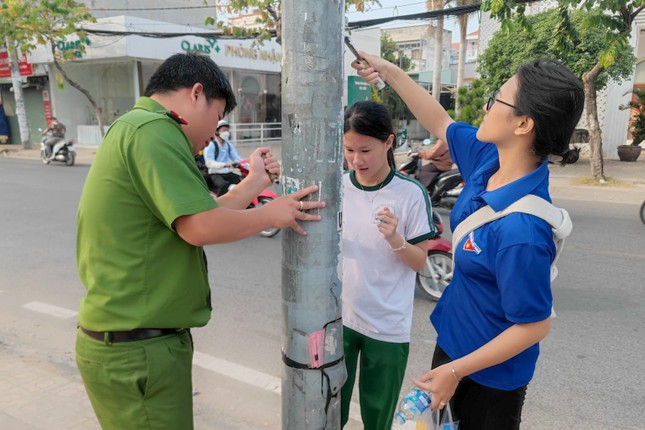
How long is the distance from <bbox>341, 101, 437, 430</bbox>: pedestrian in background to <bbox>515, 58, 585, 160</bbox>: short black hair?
72 cm

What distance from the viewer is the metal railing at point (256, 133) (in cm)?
2228

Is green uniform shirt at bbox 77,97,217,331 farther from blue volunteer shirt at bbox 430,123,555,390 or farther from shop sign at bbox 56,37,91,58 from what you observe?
shop sign at bbox 56,37,91,58

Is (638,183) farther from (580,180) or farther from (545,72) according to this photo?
(545,72)

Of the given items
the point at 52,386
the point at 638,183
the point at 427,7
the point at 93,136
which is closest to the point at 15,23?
the point at 93,136

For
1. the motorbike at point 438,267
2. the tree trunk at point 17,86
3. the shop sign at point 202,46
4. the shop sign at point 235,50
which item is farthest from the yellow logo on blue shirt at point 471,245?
the tree trunk at point 17,86

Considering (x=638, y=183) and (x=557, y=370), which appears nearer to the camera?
(x=557, y=370)

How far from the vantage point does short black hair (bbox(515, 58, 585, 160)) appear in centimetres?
137

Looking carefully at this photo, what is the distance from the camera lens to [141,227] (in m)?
1.54

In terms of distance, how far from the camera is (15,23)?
16797 mm

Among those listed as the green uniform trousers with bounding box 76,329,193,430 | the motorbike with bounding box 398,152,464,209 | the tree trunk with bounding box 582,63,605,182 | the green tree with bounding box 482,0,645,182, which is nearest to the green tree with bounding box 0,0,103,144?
Result: the motorbike with bounding box 398,152,464,209

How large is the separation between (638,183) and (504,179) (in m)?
11.9

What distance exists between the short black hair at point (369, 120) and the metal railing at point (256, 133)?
20.0 m

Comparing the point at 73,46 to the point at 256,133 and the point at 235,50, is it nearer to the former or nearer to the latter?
the point at 235,50

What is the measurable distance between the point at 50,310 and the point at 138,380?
128 inches
